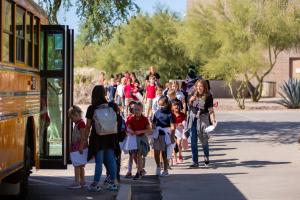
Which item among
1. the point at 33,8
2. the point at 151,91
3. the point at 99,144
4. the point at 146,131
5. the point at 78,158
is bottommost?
the point at 78,158

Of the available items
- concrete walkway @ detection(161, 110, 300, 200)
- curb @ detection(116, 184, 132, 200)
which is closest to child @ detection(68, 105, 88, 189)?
curb @ detection(116, 184, 132, 200)

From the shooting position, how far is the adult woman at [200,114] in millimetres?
13961

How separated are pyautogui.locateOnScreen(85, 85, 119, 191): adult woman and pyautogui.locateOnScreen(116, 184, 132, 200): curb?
24 cm

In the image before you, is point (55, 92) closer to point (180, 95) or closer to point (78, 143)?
point (78, 143)

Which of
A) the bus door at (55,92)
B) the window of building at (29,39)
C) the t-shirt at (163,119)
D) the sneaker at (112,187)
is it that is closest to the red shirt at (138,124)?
the t-shirt at (163,119)

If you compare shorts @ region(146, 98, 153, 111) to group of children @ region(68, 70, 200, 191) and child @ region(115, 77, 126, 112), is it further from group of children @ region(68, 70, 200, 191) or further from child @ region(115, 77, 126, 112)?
group of children @ region(68, 70, 200, 191)

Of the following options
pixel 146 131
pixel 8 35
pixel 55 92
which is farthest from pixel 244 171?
pixel 8 35

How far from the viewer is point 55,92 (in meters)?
11.3

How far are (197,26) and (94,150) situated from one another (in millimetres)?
30930

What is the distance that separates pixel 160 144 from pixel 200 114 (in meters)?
1.51

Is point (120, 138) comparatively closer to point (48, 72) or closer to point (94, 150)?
point (94, 150)

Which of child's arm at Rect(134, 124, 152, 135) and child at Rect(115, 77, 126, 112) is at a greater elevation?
child at Rect(115, 77, 126, 112)

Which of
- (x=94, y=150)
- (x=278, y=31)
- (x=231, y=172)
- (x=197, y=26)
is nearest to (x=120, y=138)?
(x=94, y=150)

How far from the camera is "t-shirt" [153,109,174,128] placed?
42.3 ft
